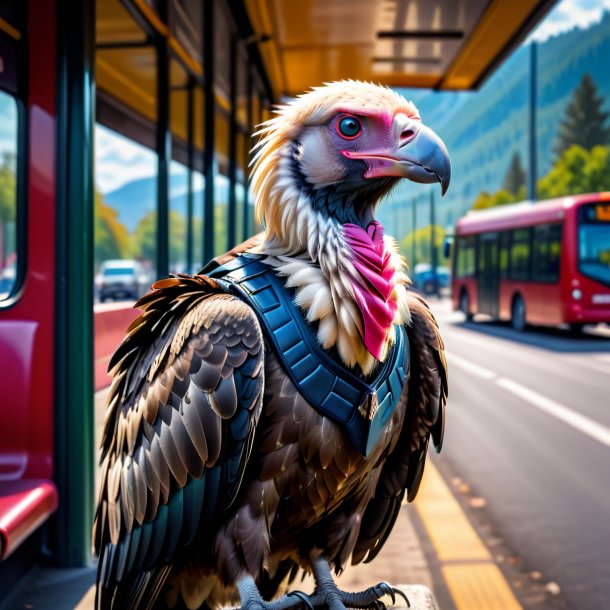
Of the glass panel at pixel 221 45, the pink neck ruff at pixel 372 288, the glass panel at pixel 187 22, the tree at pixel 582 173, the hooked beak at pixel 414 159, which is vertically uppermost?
the tree at pixel 582 173

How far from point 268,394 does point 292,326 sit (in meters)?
0.16

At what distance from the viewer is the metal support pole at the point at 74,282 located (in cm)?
306

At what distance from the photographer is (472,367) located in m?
9.76

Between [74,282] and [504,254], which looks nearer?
[74,282]

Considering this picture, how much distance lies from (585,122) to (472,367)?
2713 inches

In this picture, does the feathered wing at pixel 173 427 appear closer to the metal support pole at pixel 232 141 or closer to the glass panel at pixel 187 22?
the glass panel at pixel 187 22

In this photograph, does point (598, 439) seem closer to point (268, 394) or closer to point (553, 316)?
point (268, 394)

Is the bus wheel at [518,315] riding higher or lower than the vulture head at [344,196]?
lower

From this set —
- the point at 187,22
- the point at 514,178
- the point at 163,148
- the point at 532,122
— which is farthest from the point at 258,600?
the point at 514,178

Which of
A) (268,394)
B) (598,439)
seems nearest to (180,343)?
(268,394)

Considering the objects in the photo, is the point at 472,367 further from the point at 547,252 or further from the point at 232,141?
the point at 547,252

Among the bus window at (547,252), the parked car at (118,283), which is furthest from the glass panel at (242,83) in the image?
the parked car at (118,283)

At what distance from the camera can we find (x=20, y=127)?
3.10 m

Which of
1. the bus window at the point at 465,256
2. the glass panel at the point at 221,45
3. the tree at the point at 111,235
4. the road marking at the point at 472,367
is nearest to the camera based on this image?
the glass panel at the point at 221,45
